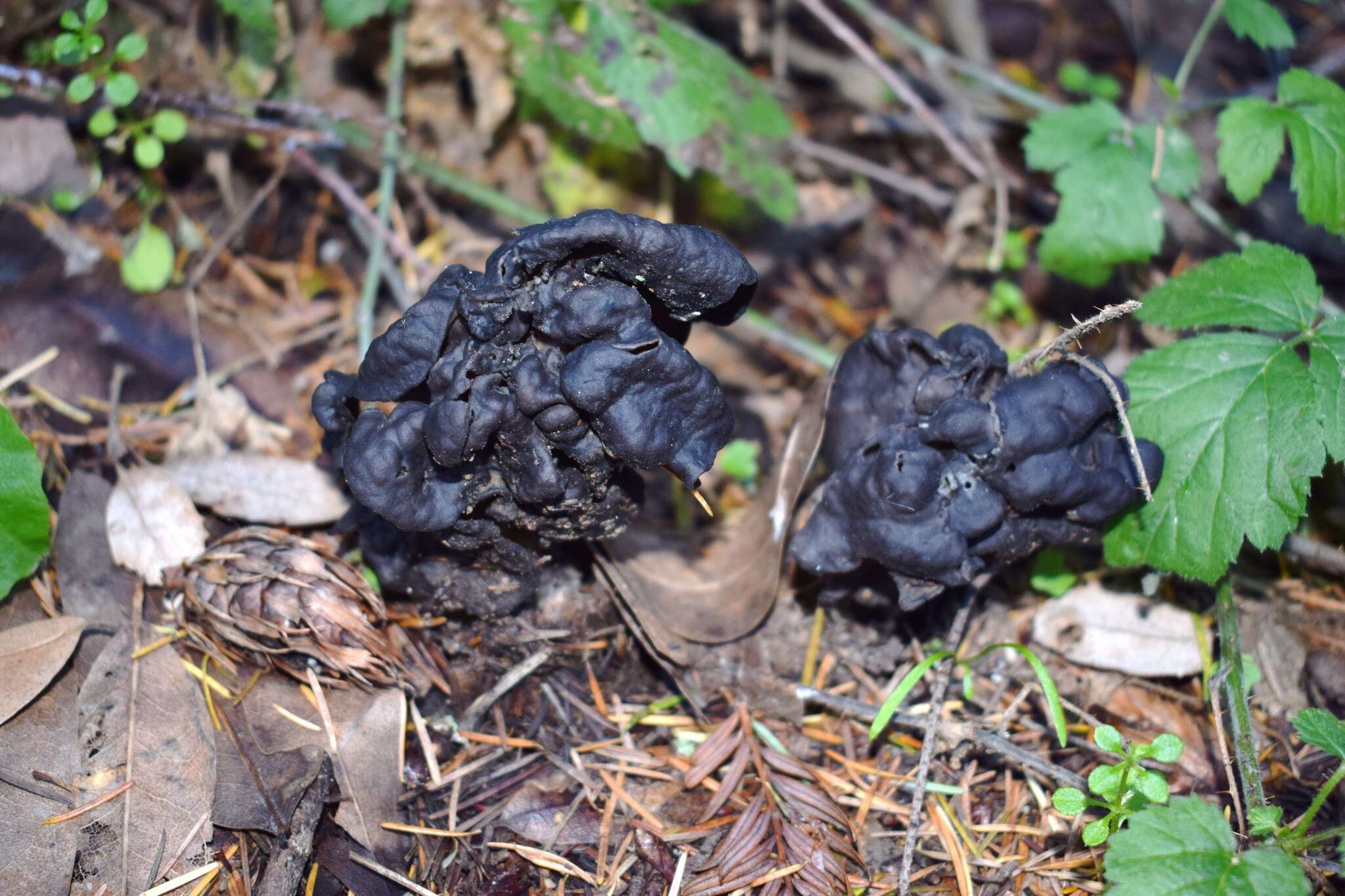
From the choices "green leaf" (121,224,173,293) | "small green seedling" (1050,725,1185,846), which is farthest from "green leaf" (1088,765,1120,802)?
"green leaf" (121,224,173,293)

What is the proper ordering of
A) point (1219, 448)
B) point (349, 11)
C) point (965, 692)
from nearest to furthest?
point (1219, 448) < point (965, 692) < point (349, 11)

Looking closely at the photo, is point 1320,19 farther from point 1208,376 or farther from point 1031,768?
point 1031,768

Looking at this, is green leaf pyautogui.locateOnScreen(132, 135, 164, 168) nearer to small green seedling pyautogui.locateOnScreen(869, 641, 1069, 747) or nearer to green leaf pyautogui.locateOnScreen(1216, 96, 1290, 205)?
small green seedling pyautogui.locateOnScreen(869, 641, 1069, 747)

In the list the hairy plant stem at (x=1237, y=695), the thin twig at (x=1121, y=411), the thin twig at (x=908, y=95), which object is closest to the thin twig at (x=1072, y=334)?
the thin twig at (x=1121, y=411)

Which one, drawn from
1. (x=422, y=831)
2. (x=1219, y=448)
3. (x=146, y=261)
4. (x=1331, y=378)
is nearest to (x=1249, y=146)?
(x=1331, y=378)

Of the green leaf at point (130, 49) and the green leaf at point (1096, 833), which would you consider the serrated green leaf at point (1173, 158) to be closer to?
the green leaf at point (1096, 833)

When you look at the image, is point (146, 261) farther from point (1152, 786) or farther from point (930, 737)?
point (1152, 786)


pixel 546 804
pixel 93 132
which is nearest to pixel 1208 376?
pixel 546 804
